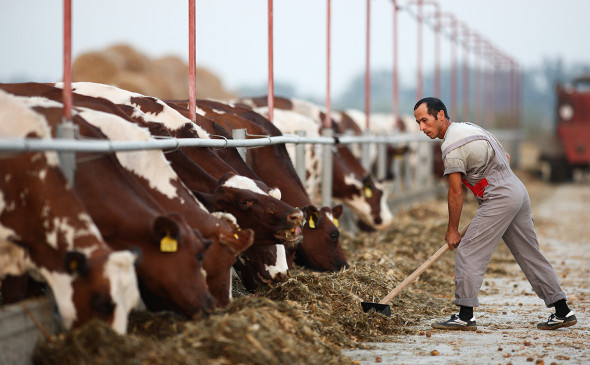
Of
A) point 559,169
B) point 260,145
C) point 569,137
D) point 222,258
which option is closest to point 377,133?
point 260,145

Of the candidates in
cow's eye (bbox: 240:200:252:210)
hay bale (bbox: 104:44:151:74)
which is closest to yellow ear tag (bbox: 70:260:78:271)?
cow's eye (bbox: 240:200:252:210)

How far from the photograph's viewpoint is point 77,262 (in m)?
4.92

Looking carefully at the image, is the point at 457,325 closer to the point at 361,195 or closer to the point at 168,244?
the point at 168,244

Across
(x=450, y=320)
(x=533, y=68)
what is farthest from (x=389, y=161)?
(x=533, y=68)

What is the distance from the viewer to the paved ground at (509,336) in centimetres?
603

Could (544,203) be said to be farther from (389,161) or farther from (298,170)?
(298,170)

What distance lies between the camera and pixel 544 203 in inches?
837

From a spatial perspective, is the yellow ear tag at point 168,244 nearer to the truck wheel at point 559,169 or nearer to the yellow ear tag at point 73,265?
the yellow ear tag at point 73,265

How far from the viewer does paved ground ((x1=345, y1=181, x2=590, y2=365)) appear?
6.03 meters

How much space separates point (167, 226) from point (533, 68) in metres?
137

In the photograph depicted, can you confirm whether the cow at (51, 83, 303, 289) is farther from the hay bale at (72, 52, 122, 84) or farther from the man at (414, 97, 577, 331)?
the hay bale at (72, 52, 122, 84)

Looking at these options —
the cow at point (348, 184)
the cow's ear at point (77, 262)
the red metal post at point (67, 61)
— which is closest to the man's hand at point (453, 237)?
the red metal post at point (67, 61)

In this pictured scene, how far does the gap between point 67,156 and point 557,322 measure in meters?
3.86

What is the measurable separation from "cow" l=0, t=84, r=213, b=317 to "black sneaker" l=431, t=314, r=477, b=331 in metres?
2.19
